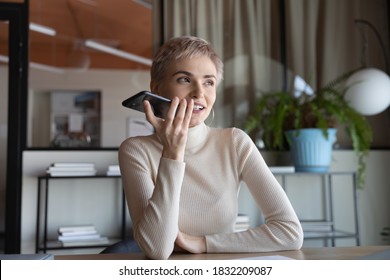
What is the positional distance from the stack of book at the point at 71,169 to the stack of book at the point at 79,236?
394mm

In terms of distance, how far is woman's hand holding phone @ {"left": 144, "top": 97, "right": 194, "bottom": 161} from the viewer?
1093 millimetres

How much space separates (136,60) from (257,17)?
1.22 m

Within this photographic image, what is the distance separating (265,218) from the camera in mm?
1284

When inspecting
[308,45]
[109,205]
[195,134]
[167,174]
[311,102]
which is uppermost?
[308,45]

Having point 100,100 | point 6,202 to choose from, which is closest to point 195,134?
point 6,202

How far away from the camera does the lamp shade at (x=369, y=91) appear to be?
313cm

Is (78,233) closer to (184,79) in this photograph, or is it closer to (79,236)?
(79,236)

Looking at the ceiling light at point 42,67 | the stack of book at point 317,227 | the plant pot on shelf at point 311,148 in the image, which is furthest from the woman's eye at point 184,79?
the ceiling light at point 42,67

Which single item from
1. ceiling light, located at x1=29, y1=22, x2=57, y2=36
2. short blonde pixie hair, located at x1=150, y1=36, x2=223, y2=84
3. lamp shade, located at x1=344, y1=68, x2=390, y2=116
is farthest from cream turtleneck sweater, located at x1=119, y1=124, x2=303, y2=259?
ceiling light, located at x1=29, y1=22, x2=57, y2=36

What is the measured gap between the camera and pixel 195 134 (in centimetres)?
141

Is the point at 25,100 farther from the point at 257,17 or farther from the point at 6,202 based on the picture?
the point at 257,17

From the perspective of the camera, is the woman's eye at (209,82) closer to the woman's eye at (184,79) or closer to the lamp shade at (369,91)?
the woman's eye at (184,79)

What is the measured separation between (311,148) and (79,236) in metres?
1.84

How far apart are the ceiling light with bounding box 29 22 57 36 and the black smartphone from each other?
2.86 meters
